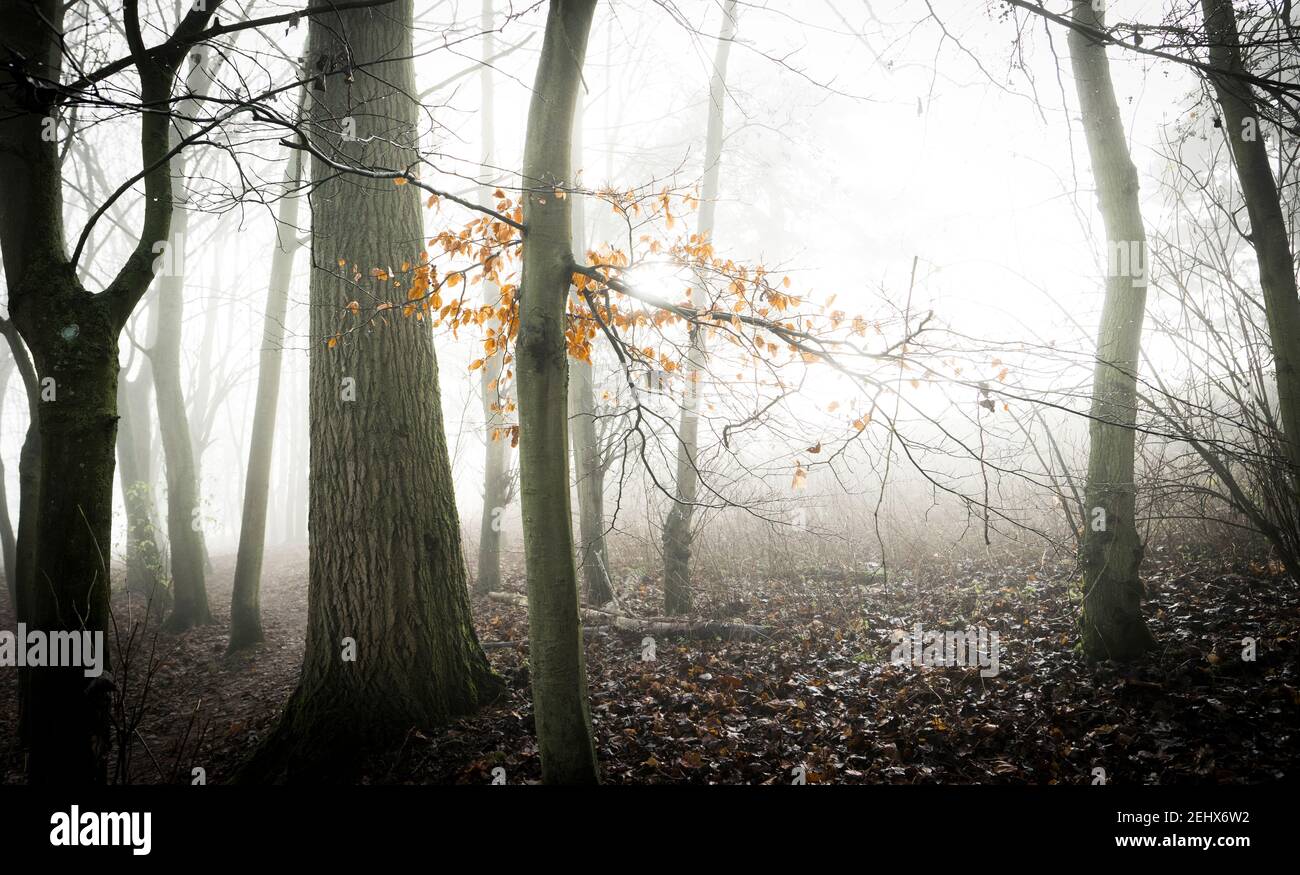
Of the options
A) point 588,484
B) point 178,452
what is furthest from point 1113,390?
point 178,452

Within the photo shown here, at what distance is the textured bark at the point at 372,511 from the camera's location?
14.1 feet

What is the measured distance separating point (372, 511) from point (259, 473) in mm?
5032

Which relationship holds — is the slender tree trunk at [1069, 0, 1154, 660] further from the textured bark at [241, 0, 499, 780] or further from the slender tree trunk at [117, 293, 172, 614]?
the slender tree trunk at [117, 293, 172, 614]

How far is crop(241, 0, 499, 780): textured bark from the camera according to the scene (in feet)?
14.1

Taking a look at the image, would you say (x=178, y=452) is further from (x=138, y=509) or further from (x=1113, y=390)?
(x=1113, y=390)

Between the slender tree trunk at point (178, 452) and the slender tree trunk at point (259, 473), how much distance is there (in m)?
1.89

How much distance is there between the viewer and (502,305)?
390 cm

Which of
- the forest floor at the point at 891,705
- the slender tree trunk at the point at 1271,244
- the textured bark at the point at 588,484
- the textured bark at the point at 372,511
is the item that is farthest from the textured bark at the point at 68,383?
the slender tree trunk at the point at 1271,244

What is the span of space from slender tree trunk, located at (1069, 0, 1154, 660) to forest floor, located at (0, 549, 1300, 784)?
350mm

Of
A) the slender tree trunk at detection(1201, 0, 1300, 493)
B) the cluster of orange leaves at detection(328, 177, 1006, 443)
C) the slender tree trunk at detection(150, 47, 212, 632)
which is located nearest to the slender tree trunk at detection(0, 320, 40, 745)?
the cluster of orange leaves at detection(328, 177, 1006, 443)

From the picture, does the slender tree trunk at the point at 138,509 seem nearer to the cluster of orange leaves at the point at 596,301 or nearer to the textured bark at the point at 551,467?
the cluster of orange leaves at the point at 596,301

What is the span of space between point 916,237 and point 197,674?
17.1 metres

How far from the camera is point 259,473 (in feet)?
26.9
